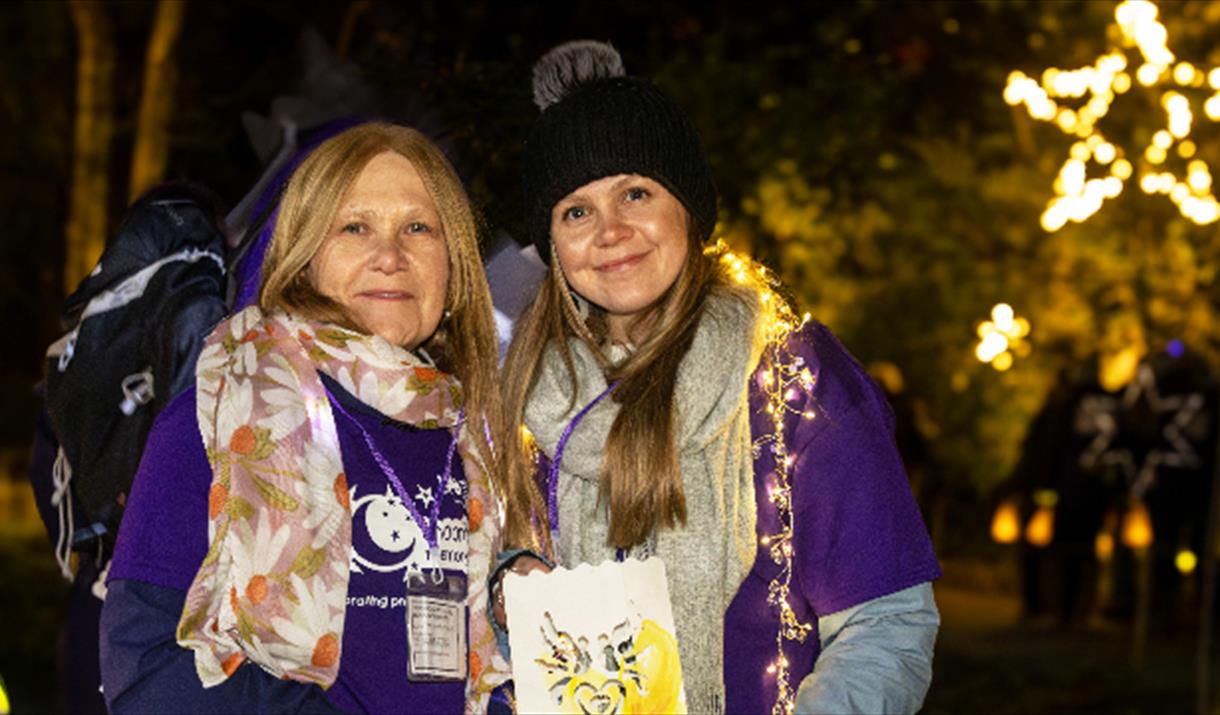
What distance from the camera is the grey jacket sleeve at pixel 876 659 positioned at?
3035 mm

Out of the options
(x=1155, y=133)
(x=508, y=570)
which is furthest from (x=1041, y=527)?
(x=508, y=570)

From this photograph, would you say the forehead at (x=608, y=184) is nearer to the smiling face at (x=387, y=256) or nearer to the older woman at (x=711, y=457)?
the older woman at (x=711, y=457)

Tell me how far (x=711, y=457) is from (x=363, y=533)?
2.08 feet

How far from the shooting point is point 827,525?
10.4 ft

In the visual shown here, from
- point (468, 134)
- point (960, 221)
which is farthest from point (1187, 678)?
point (468, 134)

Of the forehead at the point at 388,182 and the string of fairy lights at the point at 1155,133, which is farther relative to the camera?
the string of fairy lights at the point at 1155,133

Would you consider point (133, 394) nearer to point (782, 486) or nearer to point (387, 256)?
point (387, 256)

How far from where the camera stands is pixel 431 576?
3.24 meters

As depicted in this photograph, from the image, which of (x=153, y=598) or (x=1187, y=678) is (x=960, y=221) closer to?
(x=1187, y=678)

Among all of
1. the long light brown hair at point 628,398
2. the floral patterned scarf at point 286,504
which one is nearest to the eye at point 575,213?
the long light brown hair at point 628,398

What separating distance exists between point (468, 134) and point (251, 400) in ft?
7.93

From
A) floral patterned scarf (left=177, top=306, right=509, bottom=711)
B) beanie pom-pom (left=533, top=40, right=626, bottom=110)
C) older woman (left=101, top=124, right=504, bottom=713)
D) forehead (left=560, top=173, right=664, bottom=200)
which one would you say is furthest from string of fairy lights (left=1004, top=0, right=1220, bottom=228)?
floral patterned scarf (left=177, top=306, right=509, bottom=711)

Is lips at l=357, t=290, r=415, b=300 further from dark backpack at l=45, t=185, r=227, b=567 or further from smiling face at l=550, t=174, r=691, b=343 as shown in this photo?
dark backpack at l=45, t=185, r=227, b=567

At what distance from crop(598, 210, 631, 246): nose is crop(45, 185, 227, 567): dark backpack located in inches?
40.7
